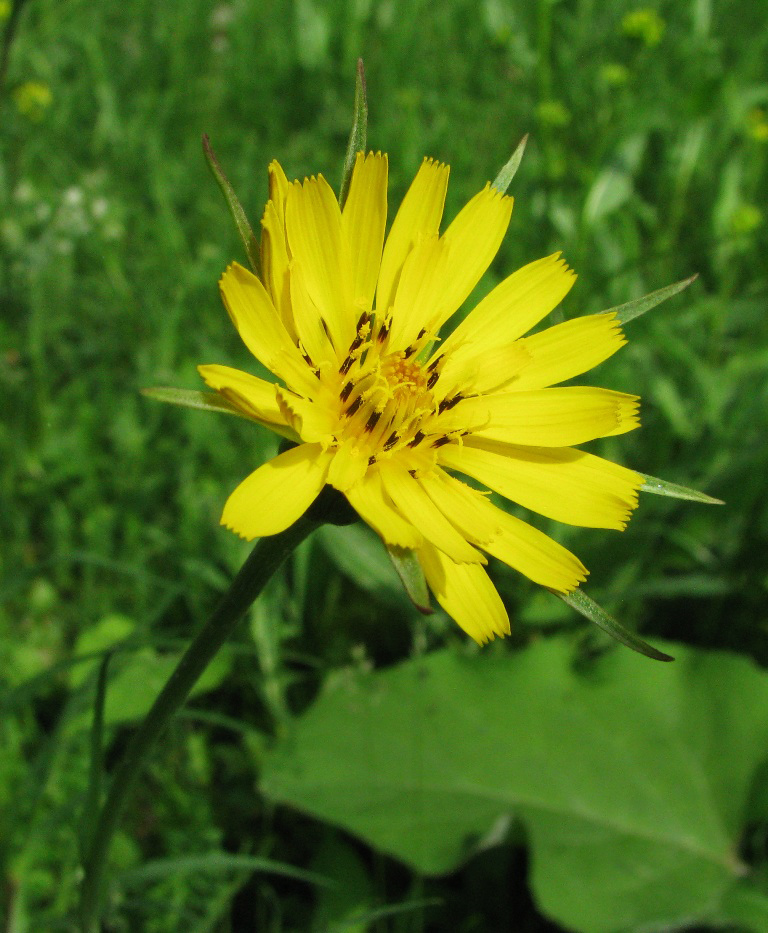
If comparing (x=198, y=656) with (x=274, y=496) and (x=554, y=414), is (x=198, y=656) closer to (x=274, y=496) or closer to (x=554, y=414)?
(x=274, y=496)

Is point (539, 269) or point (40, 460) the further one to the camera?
point (40, 460)

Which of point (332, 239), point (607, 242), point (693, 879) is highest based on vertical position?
point (607, 242)

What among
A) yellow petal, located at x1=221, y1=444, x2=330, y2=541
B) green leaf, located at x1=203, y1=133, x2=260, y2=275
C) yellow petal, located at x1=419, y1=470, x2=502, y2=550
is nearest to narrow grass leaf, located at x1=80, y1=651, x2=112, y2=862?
yellow petal, located at x1=221, y1=444, x2=330, y2=541

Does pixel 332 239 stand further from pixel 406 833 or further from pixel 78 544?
pixel 78 544

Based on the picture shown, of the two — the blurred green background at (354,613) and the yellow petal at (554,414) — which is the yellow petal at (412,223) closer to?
the yellow petal at (554,414)

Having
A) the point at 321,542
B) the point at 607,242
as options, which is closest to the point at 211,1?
the point at 607,242

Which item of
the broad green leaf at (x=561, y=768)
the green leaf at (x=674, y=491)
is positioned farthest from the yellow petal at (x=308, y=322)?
the broad green leaf at (x=561, y=768)

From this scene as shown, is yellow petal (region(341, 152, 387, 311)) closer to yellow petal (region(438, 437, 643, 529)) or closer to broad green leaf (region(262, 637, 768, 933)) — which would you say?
yellow petal (region(438, 437, 643, 529))

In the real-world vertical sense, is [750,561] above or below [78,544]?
above
